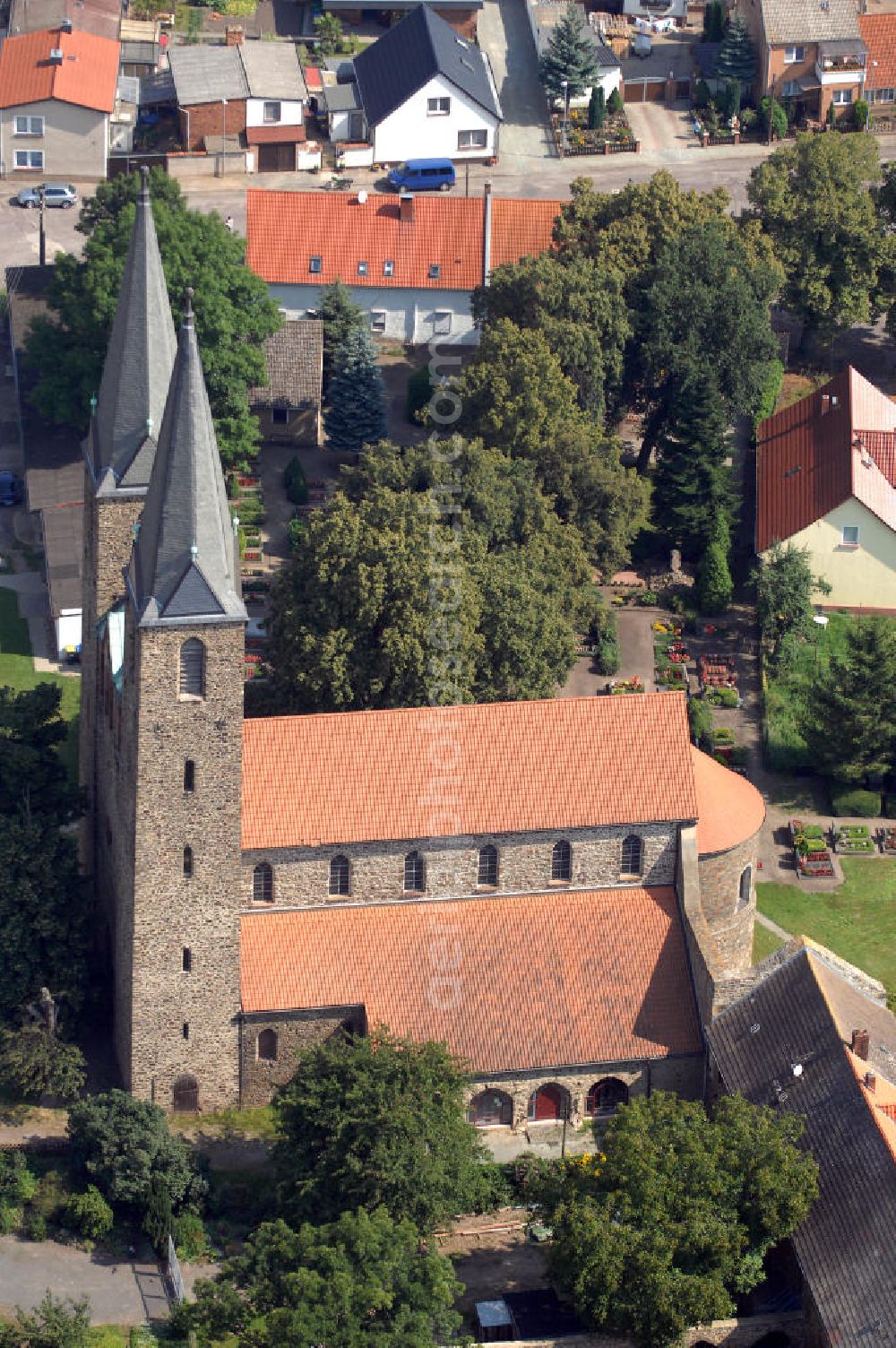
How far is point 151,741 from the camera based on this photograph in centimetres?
8394

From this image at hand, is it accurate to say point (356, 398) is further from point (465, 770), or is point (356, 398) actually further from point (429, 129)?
point (465, 770)

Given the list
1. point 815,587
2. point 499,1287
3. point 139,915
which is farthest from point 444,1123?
point 815,587

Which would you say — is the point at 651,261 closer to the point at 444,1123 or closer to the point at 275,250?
the point at 275,250

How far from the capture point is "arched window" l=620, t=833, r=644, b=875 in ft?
301

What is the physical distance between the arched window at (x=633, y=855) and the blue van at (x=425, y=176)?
58.4 meters

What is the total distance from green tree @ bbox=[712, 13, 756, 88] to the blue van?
16.8 metres

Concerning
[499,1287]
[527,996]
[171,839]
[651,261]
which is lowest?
[499,1287]

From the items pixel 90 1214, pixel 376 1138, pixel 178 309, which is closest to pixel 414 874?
pixel 376 1138

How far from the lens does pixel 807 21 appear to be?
147875 millimetres

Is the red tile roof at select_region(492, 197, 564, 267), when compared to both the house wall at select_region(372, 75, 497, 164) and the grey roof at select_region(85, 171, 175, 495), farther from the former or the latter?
the grey roof at select_region(85, 171, 175, 495)

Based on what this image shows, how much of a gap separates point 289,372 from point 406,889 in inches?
1553

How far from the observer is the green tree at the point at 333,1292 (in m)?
76.2

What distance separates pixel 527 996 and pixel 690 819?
25.8 ft

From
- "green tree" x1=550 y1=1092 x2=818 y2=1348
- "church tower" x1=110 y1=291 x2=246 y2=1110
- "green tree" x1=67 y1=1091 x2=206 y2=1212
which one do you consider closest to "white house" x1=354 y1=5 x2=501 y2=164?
"church tower" x1=110 y1=291 x2=246 y2=1110
